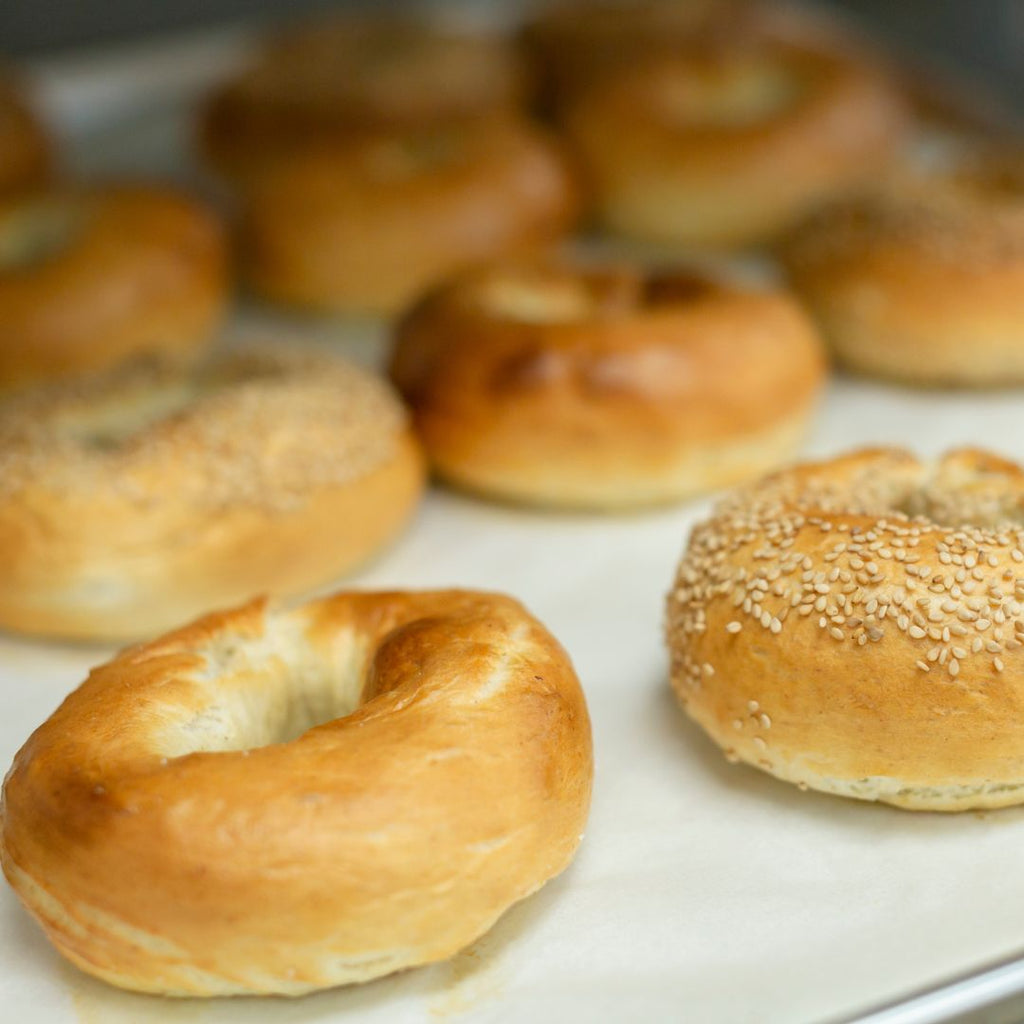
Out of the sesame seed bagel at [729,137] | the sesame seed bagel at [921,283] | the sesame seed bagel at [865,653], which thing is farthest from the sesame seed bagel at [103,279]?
the sesame seed bagel at [865,653]

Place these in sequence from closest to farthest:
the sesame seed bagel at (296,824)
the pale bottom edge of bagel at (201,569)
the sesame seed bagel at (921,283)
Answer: the sesame seed bagel at (296,824)
the pale bottom edge of bagel at (201,569)
the sesame seed bagel at (921,283)

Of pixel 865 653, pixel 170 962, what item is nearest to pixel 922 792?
pixel 865 653

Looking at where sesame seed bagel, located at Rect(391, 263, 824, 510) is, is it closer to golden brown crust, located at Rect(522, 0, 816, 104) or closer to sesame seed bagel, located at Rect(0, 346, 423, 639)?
sesame seed bagel, located at Rect(0, 346, 423, 639)

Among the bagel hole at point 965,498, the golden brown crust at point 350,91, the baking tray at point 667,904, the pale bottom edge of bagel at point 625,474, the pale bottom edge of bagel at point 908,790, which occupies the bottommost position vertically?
the pale bottom edge of bagel at point 625,474

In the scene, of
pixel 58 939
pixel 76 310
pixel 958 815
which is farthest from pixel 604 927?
pixel 76 310

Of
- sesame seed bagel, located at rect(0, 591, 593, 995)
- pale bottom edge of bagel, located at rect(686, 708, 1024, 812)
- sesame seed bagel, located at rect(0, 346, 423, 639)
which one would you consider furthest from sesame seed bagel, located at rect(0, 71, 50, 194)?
pale bottom edge of bagel, located at rect(686, 708, 1024, 812)

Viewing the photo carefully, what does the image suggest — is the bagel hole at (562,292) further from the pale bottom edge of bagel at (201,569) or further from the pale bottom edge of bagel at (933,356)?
the pale bottom edge of bagel at (201,569)
